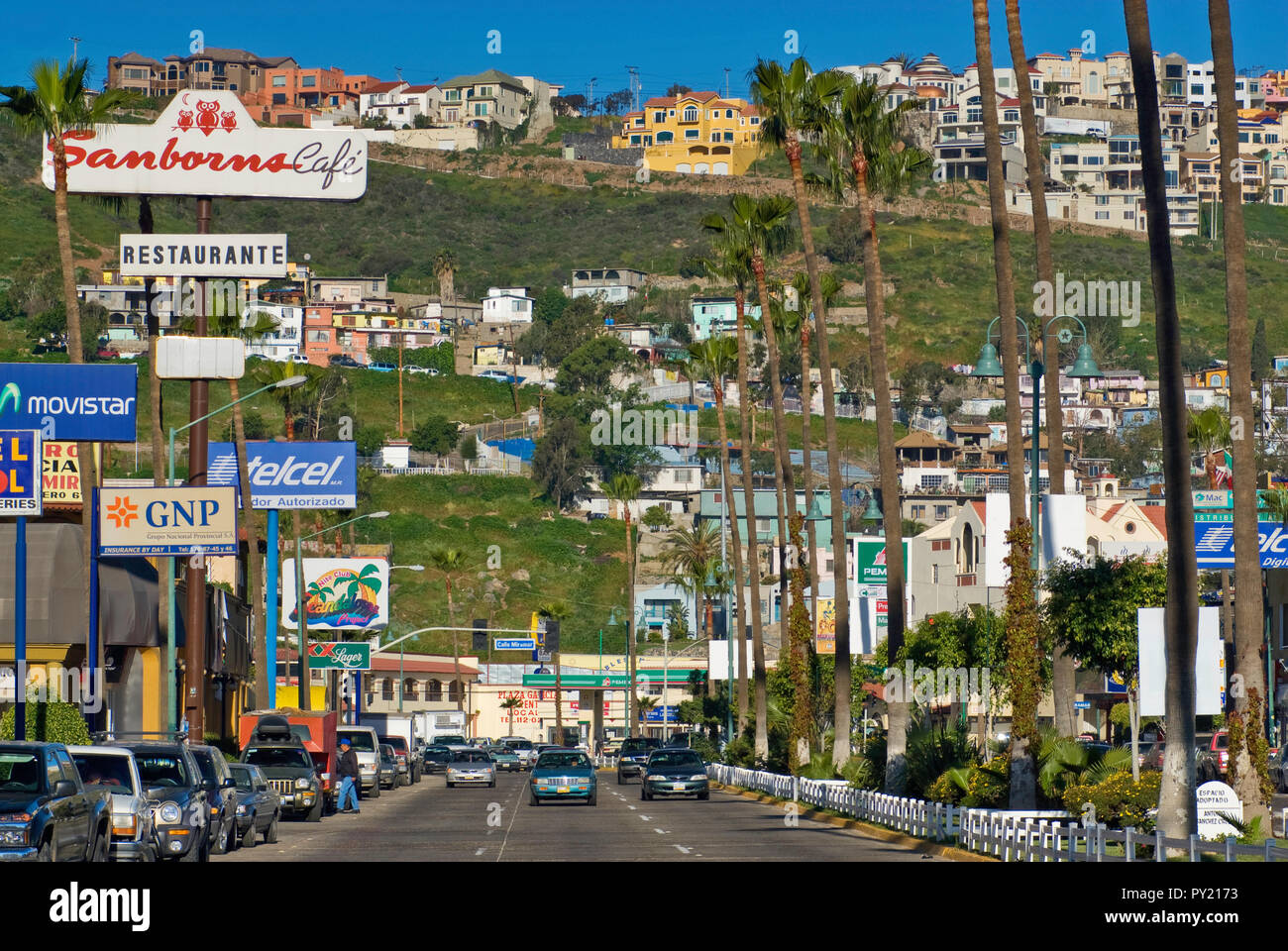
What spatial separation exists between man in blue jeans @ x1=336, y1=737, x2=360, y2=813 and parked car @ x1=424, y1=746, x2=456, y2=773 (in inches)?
1337

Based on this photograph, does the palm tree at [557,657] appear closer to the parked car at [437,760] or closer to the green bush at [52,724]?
the parked car at [437,760]

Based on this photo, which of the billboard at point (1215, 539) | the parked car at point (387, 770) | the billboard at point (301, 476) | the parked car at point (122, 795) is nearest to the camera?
the parked car at point (122, 795)

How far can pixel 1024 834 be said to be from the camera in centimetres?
2412

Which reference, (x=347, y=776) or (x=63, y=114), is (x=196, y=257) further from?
(x=347, y=776)

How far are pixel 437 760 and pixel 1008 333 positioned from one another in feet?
206

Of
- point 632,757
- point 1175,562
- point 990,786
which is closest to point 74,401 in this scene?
point 990,786

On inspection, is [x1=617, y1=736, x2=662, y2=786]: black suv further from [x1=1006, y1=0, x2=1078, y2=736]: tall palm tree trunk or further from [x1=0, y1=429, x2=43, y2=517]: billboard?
[x1=0, y1=429, x2=43, y2=517]: billboard

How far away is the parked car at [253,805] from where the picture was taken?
2981cm

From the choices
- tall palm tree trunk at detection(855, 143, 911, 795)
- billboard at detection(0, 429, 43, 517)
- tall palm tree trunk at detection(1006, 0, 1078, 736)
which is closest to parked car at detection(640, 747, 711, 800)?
tall palm tree trunk at detection(855, 143, 911, 795)

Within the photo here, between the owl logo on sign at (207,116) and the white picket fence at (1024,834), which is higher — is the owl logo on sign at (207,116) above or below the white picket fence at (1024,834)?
above

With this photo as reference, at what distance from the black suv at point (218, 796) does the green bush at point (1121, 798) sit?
12.3m

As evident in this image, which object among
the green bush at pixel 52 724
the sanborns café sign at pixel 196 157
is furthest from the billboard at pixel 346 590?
the green bush at pixel 52 724
